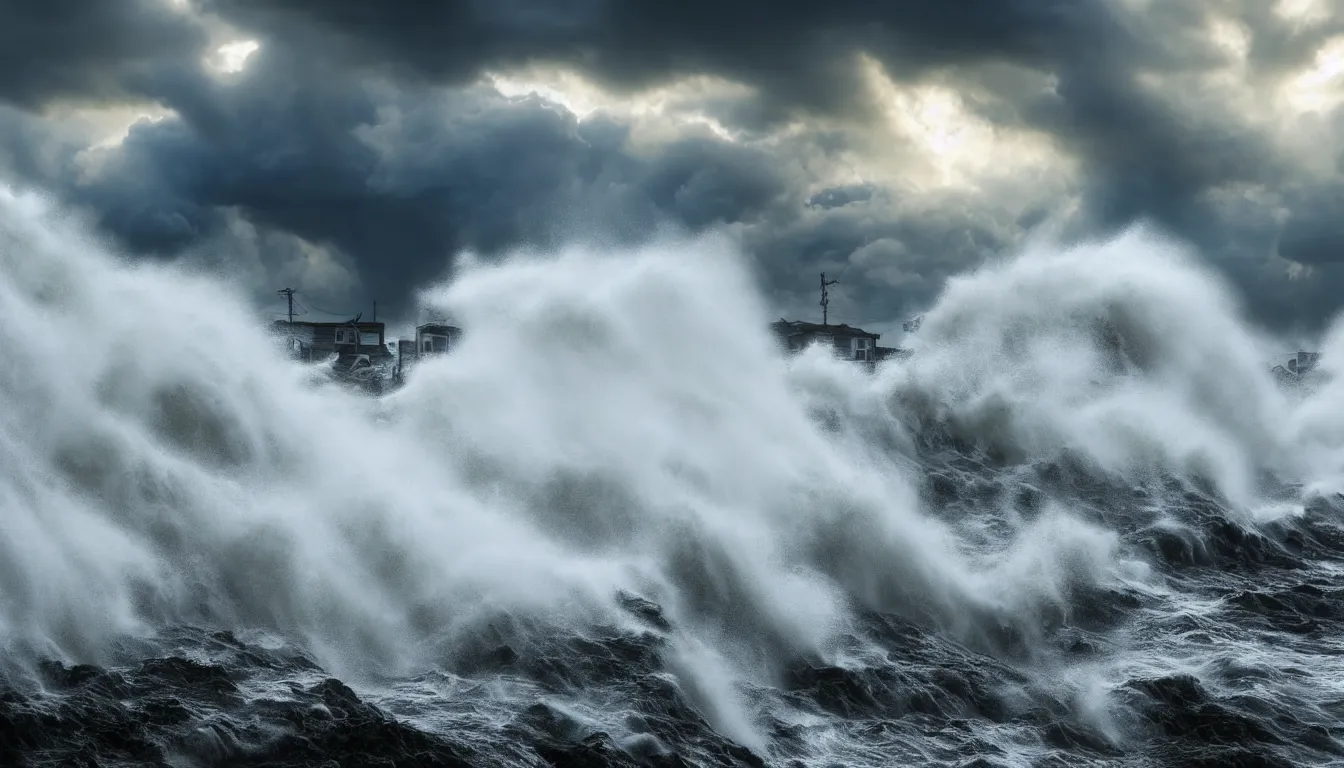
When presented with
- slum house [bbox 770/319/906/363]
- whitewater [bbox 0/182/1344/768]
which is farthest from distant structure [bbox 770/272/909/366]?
whitewater [bbox 0/182/1344/768]

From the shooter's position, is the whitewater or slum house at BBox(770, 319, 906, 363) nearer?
the whitewater

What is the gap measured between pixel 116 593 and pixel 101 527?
5.02 ft

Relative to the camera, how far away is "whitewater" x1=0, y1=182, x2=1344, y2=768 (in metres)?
16.2

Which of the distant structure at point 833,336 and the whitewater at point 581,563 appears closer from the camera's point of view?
the whitewater at point 581,563

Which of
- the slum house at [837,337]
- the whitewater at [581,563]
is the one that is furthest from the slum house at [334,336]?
the whitewater at [581,563]

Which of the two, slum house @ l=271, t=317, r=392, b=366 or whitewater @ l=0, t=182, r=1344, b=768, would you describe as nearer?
whitewater @ l=0, t=182, r=1344, b=768

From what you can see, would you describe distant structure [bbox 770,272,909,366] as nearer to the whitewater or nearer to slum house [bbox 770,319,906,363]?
slum house [bbox 770,319,906,363]

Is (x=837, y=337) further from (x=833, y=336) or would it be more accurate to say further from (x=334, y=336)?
(x=334, y=336)

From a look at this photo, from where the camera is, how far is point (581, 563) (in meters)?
22.2

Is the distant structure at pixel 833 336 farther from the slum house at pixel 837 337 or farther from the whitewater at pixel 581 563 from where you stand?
the whitewater at pixel 581 563

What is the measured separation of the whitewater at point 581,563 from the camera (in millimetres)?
16156

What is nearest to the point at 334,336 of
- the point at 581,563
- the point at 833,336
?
the point at 833,336

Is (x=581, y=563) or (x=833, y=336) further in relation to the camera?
(x=833, y=336)

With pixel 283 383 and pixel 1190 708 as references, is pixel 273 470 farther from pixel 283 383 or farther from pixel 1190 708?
pixel 1190 708
